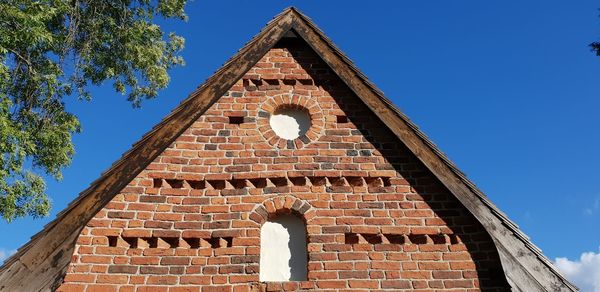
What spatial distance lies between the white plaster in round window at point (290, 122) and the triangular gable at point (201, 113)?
2.06ft

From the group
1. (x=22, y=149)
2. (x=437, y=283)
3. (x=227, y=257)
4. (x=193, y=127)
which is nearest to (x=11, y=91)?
(x=22, y=149)

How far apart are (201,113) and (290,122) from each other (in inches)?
39.2

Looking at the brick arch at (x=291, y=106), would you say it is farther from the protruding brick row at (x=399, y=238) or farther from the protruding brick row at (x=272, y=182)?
the protruding brick row at (x=399, y=238)

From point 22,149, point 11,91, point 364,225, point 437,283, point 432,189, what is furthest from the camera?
point 11,91

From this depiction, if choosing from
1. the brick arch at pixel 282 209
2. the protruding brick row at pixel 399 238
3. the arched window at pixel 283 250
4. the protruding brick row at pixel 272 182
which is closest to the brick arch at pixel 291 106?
the protruding brick row at pixel 272 182

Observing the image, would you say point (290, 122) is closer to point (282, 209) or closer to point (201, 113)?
point (201, 113)

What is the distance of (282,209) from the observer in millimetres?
4281

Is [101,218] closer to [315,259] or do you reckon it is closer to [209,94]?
[209,94]

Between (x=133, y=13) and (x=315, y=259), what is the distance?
977cm

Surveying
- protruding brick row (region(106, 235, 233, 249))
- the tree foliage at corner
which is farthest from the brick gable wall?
the tree foliage at corner

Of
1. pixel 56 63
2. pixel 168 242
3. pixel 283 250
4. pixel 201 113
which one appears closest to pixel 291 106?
pixel 201 113

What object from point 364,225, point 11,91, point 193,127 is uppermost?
point 11,91

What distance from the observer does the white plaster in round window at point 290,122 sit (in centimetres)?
486

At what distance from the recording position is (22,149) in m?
8.34
